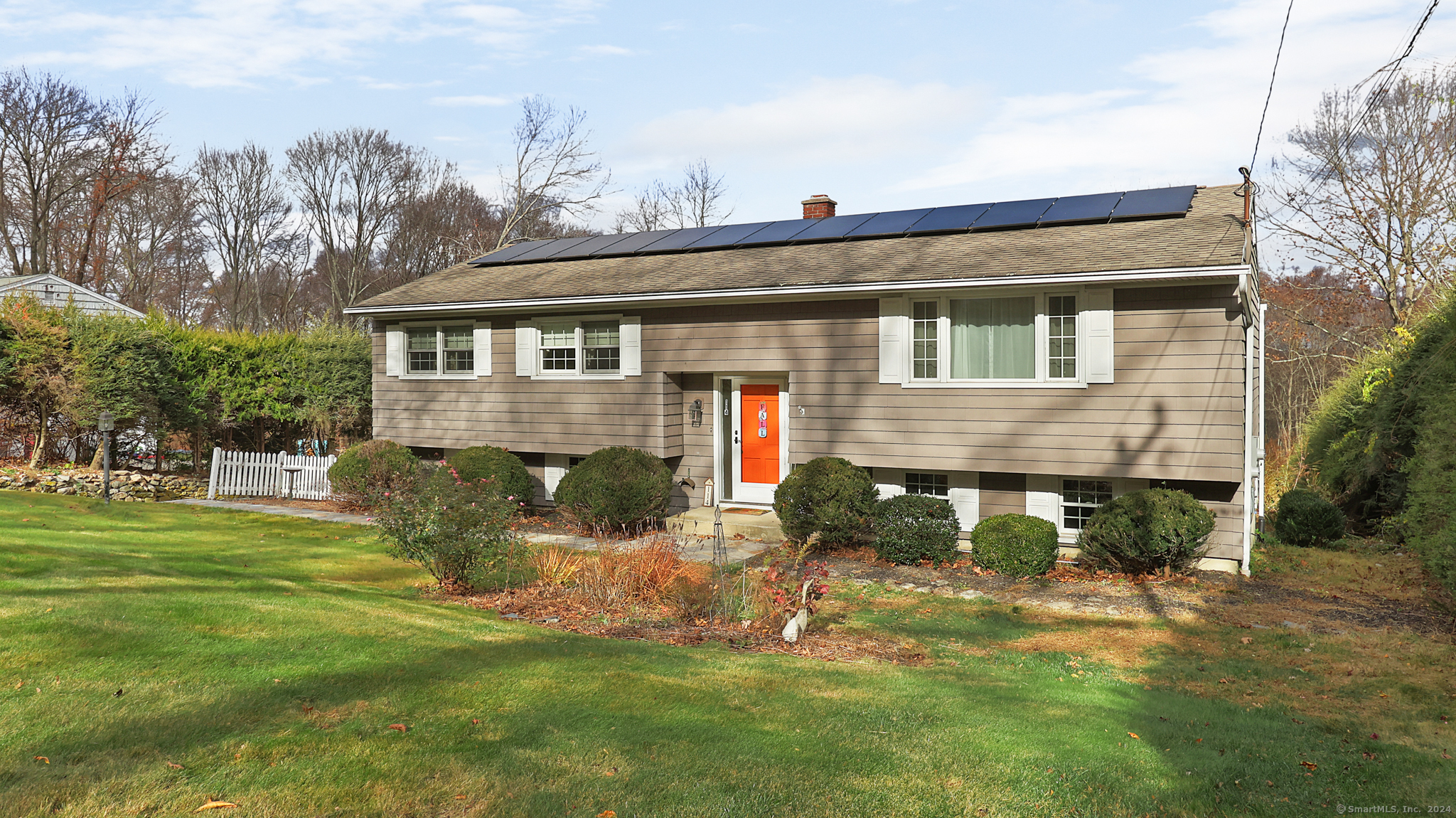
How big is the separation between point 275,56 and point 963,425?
38.4 ft

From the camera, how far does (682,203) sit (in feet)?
130

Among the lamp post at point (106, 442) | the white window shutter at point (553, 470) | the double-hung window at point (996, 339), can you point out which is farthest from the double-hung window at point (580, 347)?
the lamp post at point (106, 442)

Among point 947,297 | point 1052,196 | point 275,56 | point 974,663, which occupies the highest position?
point 275,56

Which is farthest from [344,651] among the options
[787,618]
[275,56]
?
[275,56]

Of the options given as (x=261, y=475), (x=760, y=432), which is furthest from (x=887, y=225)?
(x=261, y=475)

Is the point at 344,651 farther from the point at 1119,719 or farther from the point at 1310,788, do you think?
the point at 1310,788

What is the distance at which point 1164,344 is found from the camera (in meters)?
10.8

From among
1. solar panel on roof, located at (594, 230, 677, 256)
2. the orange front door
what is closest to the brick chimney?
solar panel on roof, located at (594, 230, 677, 256)

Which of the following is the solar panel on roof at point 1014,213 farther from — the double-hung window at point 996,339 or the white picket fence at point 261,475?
the white picket fence at point 261,475

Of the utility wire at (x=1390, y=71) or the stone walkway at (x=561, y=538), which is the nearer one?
the utility wire at (x=1390, y=71)

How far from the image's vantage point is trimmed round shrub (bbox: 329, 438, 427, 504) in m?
15.0

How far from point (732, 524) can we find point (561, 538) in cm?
265

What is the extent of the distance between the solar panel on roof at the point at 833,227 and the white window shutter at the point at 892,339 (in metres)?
2.92

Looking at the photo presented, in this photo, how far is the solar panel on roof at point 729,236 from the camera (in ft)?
52.5
